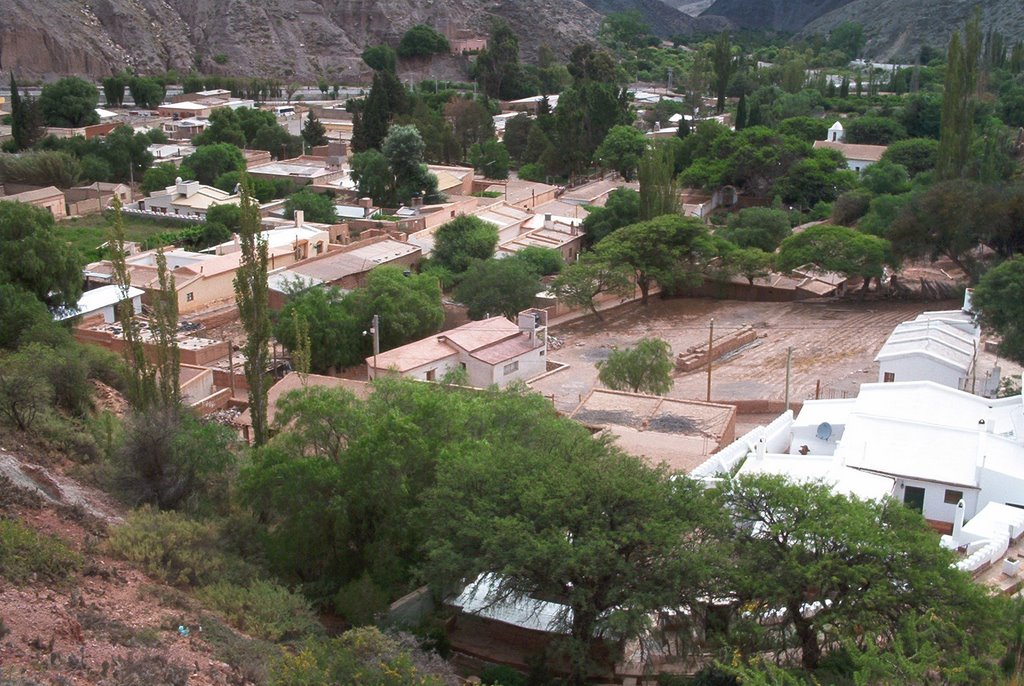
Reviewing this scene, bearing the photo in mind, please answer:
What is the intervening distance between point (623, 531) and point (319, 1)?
97097 mm

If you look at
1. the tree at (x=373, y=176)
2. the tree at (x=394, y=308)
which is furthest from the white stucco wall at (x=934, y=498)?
the tree at (x=373, y=176)

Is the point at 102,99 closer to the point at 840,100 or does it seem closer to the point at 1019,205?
the point at 840,100

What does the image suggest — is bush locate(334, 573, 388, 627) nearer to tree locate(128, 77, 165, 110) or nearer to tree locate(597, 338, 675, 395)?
tree locate(597, 338, 675, 395)

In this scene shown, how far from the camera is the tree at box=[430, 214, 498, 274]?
125ft

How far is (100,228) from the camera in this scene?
44.6 m

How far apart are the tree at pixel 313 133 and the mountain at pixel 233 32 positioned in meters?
31.2

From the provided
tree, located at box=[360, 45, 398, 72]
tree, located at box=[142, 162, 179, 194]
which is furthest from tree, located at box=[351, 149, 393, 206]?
tree, located at box=[360, 45, 398, 72]

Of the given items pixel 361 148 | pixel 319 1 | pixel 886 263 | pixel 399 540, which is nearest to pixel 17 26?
pixel 319 1

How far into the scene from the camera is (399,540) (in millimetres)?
14578

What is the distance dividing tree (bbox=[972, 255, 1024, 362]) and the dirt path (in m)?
3.16

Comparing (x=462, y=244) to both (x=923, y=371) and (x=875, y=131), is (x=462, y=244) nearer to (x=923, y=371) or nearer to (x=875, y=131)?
(x=923, y=371)

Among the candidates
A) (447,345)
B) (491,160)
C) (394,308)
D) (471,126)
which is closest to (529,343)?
(447,345)

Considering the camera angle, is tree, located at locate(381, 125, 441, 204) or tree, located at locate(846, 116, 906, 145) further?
tree, located at locate(846, 116, 906, 145)

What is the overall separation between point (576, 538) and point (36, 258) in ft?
60.7
